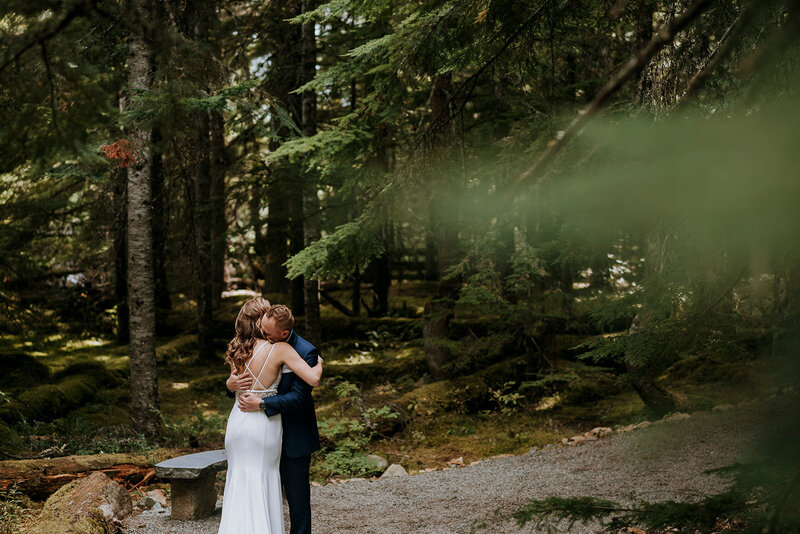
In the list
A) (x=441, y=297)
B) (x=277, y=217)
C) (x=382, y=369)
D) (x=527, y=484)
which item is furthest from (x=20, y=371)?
(x=527, y=484)

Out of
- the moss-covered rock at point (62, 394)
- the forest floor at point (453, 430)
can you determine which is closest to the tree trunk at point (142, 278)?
the forest floor at point (453, 430)

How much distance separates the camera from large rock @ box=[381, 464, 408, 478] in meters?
7.38

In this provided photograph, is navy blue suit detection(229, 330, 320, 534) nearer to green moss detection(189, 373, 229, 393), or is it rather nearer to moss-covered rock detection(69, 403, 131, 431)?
moss-covered rock detection(69, 403, 131, 431)

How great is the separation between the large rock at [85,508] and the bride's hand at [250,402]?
1577 mm

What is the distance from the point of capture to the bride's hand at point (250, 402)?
4250mm

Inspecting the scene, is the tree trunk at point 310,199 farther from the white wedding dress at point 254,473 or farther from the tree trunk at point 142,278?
the white wedding dress at point 254,473

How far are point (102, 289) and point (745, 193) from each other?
62.9 ft

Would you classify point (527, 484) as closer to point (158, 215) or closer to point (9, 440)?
point (9, 440)

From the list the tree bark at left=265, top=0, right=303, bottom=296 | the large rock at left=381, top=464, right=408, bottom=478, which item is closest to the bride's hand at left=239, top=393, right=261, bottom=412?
the large rock at left=381, top=464, right=408, bottom=478

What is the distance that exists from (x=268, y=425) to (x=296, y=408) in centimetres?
26

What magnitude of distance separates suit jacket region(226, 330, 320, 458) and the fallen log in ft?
9.81

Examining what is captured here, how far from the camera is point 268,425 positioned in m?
4.27

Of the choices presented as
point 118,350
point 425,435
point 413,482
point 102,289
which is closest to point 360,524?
point 413,482

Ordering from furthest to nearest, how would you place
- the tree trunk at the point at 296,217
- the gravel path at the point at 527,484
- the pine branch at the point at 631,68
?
1. the tree trunk at the point at 296,217
2. the gravel path at the point at 527,484
3. the pine branch at the point at 631,68
